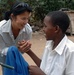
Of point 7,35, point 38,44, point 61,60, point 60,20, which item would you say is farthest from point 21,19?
point 38,44

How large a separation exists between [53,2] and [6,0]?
1857 millimetres

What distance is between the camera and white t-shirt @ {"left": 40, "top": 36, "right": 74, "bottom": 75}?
6.88ft

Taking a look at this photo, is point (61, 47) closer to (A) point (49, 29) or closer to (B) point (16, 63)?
(A) point (49, 29)

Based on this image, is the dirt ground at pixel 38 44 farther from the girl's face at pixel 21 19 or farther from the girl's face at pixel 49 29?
the girl's face at pixel 49 29

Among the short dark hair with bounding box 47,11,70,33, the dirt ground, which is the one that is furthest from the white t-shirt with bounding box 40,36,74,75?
the dirt ground

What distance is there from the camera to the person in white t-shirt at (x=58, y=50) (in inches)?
83.0

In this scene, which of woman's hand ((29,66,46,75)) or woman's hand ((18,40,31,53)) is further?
woman's hand ((18,40,31,53))

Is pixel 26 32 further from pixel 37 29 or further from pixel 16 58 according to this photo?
pixel 37 29

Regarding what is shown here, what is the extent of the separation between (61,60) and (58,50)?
8 cm

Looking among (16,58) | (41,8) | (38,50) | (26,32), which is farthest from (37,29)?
(16,58)

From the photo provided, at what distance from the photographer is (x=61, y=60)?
83.3 inches

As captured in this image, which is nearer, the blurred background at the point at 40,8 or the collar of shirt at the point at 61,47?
the collar of shirt at the point at 61,47

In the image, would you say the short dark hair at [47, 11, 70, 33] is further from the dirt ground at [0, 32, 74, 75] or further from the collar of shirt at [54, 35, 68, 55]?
the dirt ground at [0, 32, 74, 75]

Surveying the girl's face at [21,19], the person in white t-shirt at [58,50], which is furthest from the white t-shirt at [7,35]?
the person in white t-shirt at [58,50]
